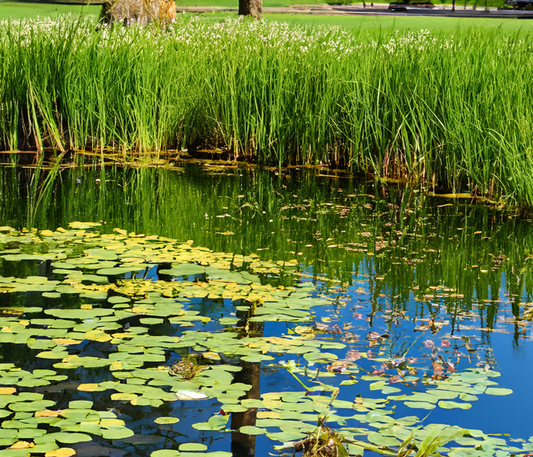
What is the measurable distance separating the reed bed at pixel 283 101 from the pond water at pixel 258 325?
2.83 feet

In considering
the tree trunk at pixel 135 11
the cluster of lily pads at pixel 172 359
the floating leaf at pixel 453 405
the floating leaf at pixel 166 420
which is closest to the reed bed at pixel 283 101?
the cluster of lily pads at pixel 172 359

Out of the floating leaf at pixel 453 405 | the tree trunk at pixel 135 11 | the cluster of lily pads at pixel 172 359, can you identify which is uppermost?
the tree trunk at pixel 135 11

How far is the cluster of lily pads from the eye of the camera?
242cm

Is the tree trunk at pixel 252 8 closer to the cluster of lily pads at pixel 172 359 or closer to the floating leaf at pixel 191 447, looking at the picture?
the cluster of lily pads at pixel 172 359

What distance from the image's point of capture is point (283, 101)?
7387 mm

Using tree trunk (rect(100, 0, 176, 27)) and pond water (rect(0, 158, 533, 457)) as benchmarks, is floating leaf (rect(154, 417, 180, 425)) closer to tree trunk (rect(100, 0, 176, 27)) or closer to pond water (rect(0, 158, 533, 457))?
pond water (rect(0, 158, 533, 457))

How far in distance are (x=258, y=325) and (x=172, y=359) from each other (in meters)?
0.57

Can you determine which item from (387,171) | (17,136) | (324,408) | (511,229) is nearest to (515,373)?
(324,408)

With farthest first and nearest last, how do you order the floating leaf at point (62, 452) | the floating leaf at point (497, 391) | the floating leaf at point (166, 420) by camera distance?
the floating leaf at point (497, 391), the floating leaf at point (166, 420), the floating leaf at point (62, 452)

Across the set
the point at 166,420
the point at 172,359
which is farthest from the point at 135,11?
the point at 166,420

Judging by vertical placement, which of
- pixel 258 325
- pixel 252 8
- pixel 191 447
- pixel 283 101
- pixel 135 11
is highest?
pixel 252 8

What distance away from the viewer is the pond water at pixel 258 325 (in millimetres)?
2479

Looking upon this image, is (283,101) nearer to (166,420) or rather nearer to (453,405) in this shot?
(453,405)

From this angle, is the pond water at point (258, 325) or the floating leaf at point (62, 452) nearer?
the floating leaf at point (62, 452)
